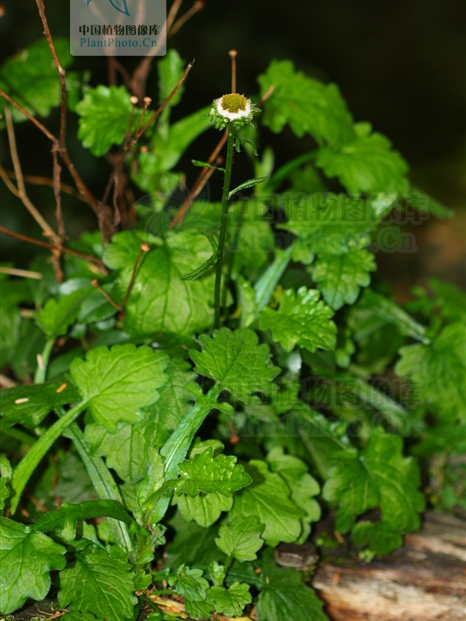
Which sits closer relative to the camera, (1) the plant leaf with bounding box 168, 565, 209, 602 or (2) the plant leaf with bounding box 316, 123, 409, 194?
(1) the plant leaf with bounding box 168, 565, 209, 602

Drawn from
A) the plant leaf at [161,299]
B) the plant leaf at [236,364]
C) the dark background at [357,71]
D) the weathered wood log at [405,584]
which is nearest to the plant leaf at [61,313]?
the plant leaf at [161,299]

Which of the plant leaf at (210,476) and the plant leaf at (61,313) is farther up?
the plant leaf at (61,313)

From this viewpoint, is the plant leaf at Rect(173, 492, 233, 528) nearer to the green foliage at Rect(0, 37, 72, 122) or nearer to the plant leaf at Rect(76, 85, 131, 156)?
the plant leaf at Rect(76, 85, 131, 156)

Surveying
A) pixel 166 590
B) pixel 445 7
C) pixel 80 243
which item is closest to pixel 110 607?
pixel 166 590

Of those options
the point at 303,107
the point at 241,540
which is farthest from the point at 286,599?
the point at 303,107

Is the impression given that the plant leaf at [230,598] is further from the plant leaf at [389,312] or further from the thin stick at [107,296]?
the plant leaf at [389,312]

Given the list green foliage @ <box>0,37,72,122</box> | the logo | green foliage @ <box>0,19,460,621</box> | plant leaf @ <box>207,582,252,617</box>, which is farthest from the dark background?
plant leaf @ <box>207,582,252,617</box>
